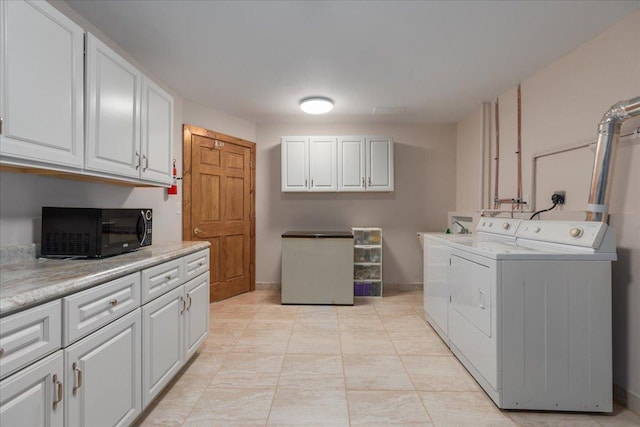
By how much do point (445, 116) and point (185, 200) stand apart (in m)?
3.43

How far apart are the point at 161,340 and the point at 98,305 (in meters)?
0.60

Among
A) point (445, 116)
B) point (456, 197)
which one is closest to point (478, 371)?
point (456, 197)

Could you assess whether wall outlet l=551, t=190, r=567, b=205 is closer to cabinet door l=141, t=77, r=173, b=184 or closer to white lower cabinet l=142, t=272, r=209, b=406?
white lower cabinet l=142, t=272, r=209, b=406

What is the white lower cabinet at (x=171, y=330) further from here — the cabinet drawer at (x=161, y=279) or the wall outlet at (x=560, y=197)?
the wall outlet at (x=560, y=197)

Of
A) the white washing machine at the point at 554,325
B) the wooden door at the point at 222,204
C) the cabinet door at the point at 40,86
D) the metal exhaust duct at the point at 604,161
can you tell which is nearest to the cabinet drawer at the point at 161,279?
the cabinet door at the point at 40,86

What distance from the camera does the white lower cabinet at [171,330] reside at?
1.60 meters

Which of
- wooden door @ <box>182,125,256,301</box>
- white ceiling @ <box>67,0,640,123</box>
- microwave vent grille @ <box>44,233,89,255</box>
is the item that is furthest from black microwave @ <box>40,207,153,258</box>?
wooden door @ <box>182,125,256,301</box>

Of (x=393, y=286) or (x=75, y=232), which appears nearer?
(x=75, y=232)

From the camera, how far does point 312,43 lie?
2254 mm

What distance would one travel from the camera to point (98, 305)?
→ 1.24 meters

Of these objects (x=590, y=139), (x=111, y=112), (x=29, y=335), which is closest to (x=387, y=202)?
(x=590, y=139)

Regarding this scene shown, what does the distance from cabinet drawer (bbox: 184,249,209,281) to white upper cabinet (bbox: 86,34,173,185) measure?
24.9 inches

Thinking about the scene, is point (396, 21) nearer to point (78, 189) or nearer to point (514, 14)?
point (514, 14)

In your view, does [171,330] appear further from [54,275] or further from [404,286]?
[404,286]
